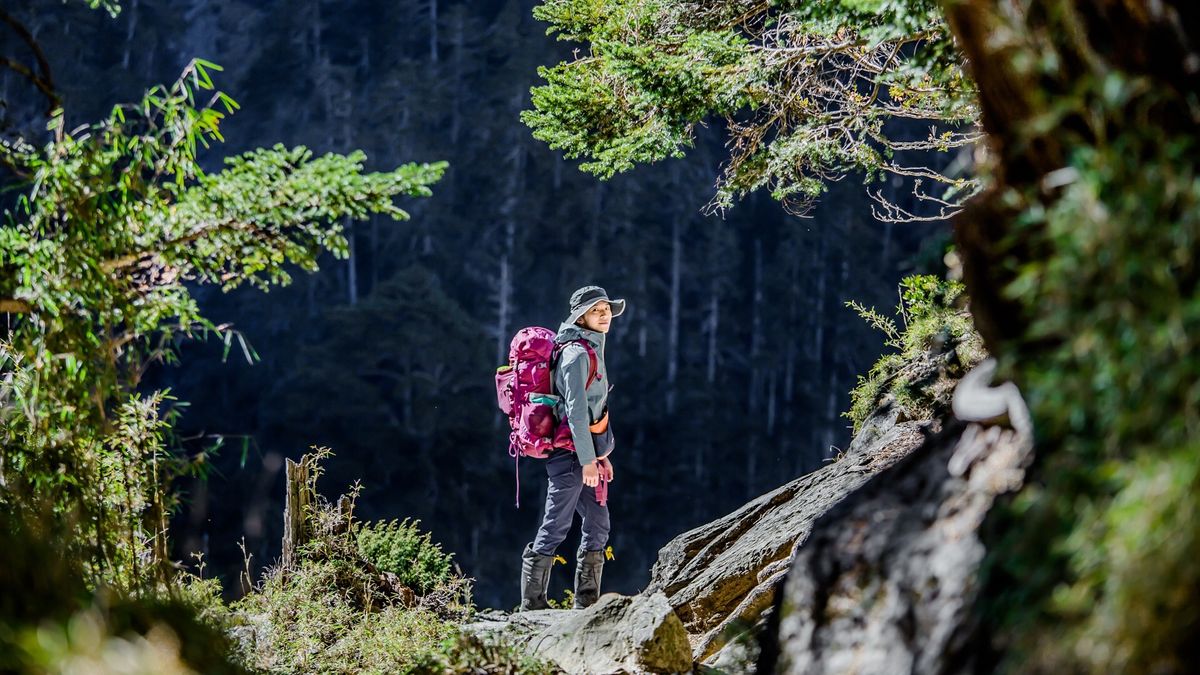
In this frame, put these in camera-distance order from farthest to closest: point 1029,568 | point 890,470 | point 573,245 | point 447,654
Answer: point 573,245, point 447,654, point 890,470, point 1029,568

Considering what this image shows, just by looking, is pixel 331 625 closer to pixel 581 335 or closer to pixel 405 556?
pixel 405 556

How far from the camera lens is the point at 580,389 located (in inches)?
199

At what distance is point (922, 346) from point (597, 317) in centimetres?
285

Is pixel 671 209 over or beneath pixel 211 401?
over

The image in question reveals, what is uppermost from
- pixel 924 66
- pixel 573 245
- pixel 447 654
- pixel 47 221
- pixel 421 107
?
pixel 421 107

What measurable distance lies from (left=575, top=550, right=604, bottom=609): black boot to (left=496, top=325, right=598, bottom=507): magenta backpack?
645 mm

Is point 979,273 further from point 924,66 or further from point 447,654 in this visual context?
point 447,654

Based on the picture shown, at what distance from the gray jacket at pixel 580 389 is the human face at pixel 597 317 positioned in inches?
1.4

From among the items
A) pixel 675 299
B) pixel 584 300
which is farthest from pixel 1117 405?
pixel 675 299

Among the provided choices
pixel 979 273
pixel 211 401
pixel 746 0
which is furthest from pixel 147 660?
pixel 211 401

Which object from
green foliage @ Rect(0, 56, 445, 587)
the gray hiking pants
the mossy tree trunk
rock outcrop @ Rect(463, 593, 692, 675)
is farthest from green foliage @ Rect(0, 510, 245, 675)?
the gray hiking pants

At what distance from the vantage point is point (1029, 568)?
1729 mm

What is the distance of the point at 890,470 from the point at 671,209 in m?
33.7

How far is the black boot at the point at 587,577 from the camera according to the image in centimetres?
545
